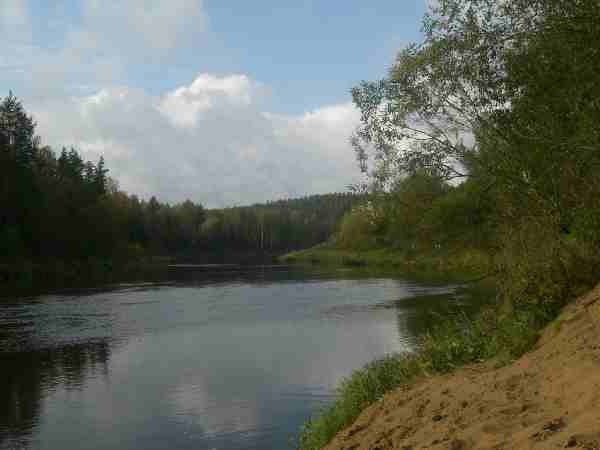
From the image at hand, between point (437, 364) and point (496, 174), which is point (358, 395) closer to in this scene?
point (437, 364)

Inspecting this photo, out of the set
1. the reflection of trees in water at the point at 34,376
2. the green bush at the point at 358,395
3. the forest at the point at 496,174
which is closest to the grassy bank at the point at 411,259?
the forest at the point at 496,174

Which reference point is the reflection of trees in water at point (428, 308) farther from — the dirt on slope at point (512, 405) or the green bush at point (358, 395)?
the dirt on slope at point (512, 405)

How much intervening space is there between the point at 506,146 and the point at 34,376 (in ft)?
55.7

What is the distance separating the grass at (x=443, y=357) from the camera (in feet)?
36.7

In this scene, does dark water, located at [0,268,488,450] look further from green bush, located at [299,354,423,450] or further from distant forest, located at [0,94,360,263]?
distant forest, located at [0,94,360,263]

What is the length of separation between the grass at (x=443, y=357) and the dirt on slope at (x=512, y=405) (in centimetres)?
49

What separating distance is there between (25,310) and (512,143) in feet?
105

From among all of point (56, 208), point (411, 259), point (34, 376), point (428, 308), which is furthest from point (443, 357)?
point (56, 208)

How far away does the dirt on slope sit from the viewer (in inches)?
249

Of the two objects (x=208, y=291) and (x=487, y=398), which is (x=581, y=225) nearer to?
(x=487, y=398)

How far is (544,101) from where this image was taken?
541 inches

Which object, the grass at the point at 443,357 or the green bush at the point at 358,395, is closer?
the grass at the point at 443,357

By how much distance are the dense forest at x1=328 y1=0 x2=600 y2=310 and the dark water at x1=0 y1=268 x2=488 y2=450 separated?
604cm

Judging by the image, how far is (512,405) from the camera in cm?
773
